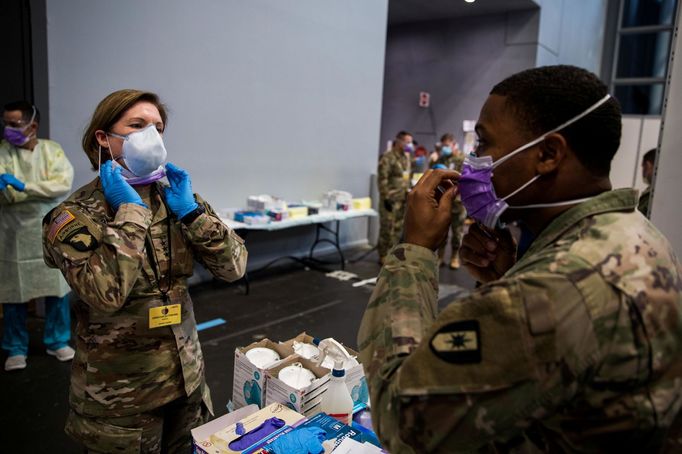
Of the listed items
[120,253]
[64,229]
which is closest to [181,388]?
[120,253]

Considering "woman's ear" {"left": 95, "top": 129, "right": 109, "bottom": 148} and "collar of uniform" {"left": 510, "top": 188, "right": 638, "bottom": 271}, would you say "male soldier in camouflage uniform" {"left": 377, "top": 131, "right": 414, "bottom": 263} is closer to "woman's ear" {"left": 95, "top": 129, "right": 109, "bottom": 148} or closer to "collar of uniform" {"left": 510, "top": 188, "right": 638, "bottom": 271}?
"woman's ear" {"left": 95, "top": 129, "right": 109, "bottom": 148}

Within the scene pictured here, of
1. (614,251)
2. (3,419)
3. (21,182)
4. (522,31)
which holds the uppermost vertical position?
(522,31)

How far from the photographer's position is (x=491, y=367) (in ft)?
2.25

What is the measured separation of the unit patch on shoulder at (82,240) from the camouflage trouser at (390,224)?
482 centimetres

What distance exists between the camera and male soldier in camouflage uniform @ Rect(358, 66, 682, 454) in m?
0.68

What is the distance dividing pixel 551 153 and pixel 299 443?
901mm

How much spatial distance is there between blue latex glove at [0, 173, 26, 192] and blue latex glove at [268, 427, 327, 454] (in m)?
2.72

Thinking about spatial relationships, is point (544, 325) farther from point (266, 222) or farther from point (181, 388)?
point (266, 222)

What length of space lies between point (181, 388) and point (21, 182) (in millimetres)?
2293

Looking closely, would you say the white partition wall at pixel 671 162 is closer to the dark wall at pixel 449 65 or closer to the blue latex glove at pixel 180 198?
the blue latex glove at pixel 180 198

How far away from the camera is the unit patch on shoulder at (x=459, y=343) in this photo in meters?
0.70

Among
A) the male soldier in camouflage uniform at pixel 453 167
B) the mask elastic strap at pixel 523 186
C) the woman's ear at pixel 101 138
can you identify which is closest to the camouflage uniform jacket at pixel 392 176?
the male soldier in camouflage uniform at pixel 453 167

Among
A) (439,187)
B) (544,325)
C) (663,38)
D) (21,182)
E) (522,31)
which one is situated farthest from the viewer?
(663,38)

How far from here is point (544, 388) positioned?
0.68 meters
